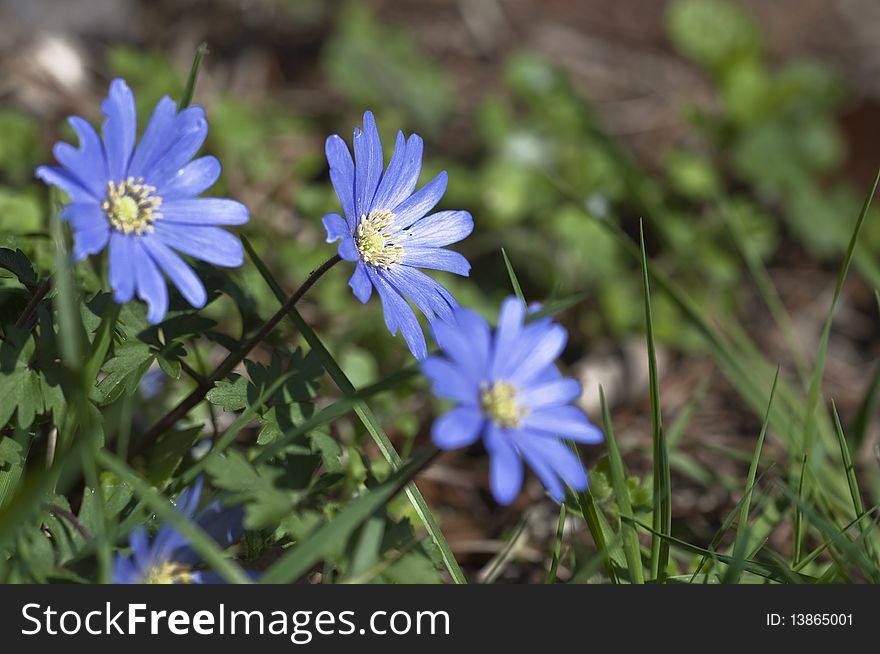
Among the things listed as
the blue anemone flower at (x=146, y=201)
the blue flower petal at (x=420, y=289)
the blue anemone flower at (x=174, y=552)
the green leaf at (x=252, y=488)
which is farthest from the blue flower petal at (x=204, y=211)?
the blue anemone flower at (x=174, y=552)

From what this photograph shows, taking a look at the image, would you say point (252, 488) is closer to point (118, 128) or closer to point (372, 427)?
point (372, 427)

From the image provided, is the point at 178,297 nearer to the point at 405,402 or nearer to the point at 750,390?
the point at 405,402

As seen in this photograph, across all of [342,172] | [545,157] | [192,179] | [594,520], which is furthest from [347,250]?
[545,157]

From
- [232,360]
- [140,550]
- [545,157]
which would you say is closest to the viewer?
[140,550]

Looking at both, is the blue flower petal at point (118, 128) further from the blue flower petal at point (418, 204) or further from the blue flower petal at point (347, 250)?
the blue flower petal at point (418, 204)

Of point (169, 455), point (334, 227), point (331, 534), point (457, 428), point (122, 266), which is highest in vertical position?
point (334, 227)

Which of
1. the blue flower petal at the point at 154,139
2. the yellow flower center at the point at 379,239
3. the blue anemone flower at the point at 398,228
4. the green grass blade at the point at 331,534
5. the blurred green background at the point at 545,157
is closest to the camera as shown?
the green grass blade at the point at 331,534
